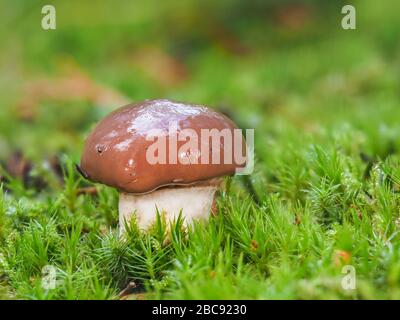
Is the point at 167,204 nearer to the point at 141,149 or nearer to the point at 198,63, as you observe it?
the point at 141,149

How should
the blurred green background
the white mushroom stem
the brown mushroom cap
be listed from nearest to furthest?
1. the brown mushroom cap
2. the white mushroom stem
3. the blurred green background

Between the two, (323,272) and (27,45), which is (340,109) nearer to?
(323,272)

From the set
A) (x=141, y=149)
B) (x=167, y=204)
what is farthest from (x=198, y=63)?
(x=141, y=149)

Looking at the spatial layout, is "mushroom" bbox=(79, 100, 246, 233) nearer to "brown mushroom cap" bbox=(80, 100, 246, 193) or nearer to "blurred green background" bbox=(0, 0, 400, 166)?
"brown mushroom cap" bbox=(80, 100, 246, 193)

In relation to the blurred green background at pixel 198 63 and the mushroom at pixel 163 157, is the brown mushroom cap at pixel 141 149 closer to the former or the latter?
the mushroom at pixel 163 157

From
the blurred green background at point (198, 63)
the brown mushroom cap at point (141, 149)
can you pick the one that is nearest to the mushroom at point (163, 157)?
the brown mushroom cap at point (141, 149)

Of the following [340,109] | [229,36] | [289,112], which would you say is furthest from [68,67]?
[340,109]

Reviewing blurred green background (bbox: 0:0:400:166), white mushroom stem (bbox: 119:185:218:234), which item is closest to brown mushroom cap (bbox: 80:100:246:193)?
white mushroom stem (bbox: 119:185:218:234)
